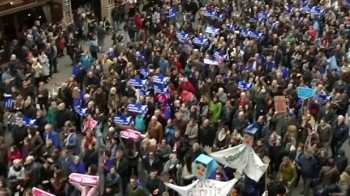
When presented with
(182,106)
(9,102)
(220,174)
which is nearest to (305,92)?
(182,106)

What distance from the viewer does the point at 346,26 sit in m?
23.5

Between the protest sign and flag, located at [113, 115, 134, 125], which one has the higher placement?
the protest sign

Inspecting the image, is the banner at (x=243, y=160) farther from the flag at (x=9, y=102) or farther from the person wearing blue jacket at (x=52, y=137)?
the flag at (x=9, y=102)

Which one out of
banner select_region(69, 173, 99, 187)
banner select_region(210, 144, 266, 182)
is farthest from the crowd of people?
banner select_region(210, 144, 266, 182)

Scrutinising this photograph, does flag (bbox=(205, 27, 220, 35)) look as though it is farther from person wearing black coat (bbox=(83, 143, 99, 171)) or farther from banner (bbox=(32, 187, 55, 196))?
banner (bbox=(32, 187, 55, 196))

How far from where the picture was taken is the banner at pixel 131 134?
48.0ft

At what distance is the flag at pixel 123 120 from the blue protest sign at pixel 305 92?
14.7ft

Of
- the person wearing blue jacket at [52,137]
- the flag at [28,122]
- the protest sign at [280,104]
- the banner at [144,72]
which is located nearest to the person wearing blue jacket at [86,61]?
the banner at [144,72]

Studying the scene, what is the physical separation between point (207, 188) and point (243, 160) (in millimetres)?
1195

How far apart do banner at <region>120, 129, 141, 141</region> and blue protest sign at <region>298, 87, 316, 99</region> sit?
4.61 m

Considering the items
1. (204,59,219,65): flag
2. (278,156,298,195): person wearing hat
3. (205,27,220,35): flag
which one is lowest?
(278,156,298,195): person wearing hat

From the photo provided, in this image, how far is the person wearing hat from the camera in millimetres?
13211

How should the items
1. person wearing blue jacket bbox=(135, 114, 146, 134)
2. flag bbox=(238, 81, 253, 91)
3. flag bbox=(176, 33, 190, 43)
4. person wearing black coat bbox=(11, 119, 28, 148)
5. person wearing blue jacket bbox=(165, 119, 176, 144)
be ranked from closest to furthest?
person wearing blue jacket bbox=(165, 119, 176, 144) < person wearing black coat bbox=(11, 119, 28, 148) < person wearing blue jacket bbox=(135, 114, 146, 134) < flag bbox=(238, 81, 253, 91) < flag bbox=(176, 33, 190, 43)

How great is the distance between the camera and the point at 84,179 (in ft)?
41.3
